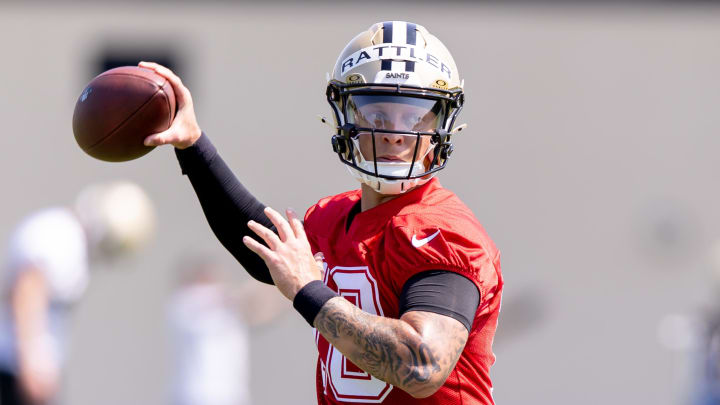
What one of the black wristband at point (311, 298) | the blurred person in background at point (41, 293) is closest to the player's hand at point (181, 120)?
the black wristband at point (311, 298)

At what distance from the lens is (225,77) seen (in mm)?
10180

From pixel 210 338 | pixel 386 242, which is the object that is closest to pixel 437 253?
pixel 386 242

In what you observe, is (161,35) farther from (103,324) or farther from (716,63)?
(716,63)

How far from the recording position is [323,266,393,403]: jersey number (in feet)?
9.52

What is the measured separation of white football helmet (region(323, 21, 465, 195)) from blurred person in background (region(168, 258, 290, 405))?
16.3ft

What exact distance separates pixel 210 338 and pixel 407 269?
5317 millimetres

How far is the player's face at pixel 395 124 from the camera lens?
10.00 ft

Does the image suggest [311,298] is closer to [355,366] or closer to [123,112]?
[355,366]

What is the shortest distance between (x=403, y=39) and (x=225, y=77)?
23.7ft

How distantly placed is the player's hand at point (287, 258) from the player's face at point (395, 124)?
38cm

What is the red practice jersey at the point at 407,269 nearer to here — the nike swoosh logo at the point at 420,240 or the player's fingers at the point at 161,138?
the nike swoosh logo at the point at 420,240

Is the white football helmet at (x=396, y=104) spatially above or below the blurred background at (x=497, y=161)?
above

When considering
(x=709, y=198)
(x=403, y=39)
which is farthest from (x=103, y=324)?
(x=403, y=39)

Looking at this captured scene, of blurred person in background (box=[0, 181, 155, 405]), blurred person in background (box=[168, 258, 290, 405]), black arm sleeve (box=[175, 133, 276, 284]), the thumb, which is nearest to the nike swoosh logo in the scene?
the thumb
